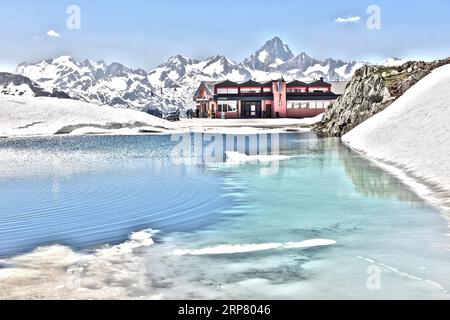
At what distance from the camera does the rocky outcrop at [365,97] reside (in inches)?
2290

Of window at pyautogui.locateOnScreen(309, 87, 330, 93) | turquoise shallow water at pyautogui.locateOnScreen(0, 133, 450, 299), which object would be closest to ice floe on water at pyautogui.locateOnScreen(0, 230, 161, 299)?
turquoise shallow water at pyautogui.locateOnScreen(0, 133, 450, 299)

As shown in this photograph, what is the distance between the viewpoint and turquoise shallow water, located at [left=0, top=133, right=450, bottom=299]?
360 inches

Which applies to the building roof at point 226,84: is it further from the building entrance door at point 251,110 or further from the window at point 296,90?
the window at point 296,90

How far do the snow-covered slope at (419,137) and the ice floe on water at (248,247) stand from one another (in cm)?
853

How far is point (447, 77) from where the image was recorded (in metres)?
46.4

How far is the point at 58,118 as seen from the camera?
247ft

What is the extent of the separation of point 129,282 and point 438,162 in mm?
17889

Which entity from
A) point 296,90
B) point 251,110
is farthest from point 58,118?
point 296,90

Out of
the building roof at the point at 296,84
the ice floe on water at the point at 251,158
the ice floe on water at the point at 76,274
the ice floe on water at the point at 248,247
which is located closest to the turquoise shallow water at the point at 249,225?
the ice floe on water at the point at 248,247

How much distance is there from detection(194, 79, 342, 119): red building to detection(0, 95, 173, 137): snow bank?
35607 mm

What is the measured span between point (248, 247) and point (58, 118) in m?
68.5
